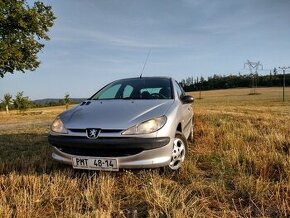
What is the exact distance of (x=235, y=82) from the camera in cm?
10812

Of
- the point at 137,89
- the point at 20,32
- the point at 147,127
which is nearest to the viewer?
the point at 147,127

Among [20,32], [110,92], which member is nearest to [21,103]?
[20,32]

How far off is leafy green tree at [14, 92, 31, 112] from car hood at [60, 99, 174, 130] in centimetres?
4974

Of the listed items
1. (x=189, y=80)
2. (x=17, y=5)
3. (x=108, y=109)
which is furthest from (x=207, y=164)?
(x=189, y=80)

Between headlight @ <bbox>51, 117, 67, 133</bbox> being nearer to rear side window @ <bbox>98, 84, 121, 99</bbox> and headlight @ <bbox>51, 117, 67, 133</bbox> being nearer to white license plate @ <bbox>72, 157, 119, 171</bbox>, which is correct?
white license plate @ <bbox>72, 157, 119, 171</bbox>

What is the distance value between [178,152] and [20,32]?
856 inches

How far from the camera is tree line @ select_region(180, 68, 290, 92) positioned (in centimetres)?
10324

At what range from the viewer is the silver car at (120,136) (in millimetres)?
4355

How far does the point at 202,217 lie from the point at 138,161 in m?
1.28

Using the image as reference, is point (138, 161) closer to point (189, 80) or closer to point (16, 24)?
point (16, 24)

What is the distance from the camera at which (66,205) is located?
3.53m

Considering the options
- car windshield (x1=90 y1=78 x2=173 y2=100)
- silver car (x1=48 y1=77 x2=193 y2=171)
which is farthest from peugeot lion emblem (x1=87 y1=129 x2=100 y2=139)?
car windshield (x1=90 y1=78 x2=173 y2=100)

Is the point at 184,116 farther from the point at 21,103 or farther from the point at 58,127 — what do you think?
the point at 21,103

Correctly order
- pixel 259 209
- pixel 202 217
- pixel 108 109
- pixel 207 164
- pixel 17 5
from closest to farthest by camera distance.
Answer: pixel 202 217 < pixel 259 209 < pixel 108 109 < pixel 207 164 < pixel 17 5
